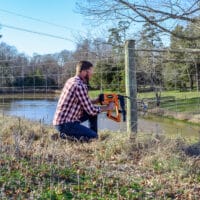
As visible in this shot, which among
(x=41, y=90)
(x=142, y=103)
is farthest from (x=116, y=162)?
(x=41, y=90)

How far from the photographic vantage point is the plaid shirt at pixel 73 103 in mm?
5672

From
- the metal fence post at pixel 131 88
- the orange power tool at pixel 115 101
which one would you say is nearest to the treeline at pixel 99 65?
the metal fence post at pixel 131 88

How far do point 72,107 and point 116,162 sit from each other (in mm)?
1299

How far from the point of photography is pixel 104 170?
4266 millimetres

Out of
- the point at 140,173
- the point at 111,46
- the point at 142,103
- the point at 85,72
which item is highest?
the point at 111,46

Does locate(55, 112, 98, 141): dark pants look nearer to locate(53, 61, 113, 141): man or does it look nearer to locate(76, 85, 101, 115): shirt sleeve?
locate(53, 61, 113, 141): man

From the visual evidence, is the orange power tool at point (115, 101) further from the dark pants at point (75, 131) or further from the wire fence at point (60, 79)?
the wire fence at point (60, 79)

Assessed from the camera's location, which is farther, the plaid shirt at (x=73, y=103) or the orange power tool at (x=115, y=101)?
the orange power tool at (x=115, y=101)

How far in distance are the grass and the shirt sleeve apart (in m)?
0.50

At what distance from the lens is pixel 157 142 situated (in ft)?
17.4

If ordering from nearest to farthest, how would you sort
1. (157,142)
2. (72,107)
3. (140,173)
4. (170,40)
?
1. (140,173)
2. (157,142)
3. (72,107)
4. (170,40)

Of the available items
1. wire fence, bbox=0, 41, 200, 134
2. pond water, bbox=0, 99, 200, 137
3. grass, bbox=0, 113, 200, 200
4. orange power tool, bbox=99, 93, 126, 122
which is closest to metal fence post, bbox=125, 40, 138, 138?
orange power tool, bbox=99, 93, 126, 122

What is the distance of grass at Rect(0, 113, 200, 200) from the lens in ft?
11.7

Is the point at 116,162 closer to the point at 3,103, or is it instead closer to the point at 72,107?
the point at 72,107
